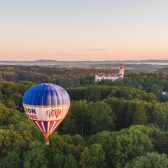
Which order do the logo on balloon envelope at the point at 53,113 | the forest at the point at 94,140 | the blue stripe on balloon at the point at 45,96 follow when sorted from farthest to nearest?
the forest at the point at 94,140 < the logo on balloon envelope at the point at 53,113 < the blue stripe on balloon at the point at 45,96

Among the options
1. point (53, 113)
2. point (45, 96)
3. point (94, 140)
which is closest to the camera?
point (45, 96)

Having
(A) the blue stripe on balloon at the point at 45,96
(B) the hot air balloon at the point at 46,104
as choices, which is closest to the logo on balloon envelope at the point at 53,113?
(B) the hot air balloon at the point at 46,104

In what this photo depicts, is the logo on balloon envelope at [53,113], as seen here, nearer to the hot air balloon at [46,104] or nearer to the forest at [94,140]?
the hot air balloon at [46,104]

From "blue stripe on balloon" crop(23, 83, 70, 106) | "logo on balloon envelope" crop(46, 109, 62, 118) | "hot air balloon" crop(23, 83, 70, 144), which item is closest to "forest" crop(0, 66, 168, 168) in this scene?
"hot air balloon" crop(23, 83, 70, 144)

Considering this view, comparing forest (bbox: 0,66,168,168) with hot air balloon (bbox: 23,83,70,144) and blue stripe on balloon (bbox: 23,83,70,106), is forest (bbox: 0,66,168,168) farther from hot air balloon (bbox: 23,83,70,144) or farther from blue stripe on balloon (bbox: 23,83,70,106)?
blue stripe on balloon (bbox: 23,83,70,106)

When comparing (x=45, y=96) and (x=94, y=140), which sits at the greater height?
(x=45, y=96)

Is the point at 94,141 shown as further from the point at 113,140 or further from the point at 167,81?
the point at 167,81

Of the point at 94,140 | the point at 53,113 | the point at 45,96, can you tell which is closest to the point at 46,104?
the point at 45,96

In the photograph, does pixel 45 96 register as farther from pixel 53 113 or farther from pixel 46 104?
pixel 53 113
